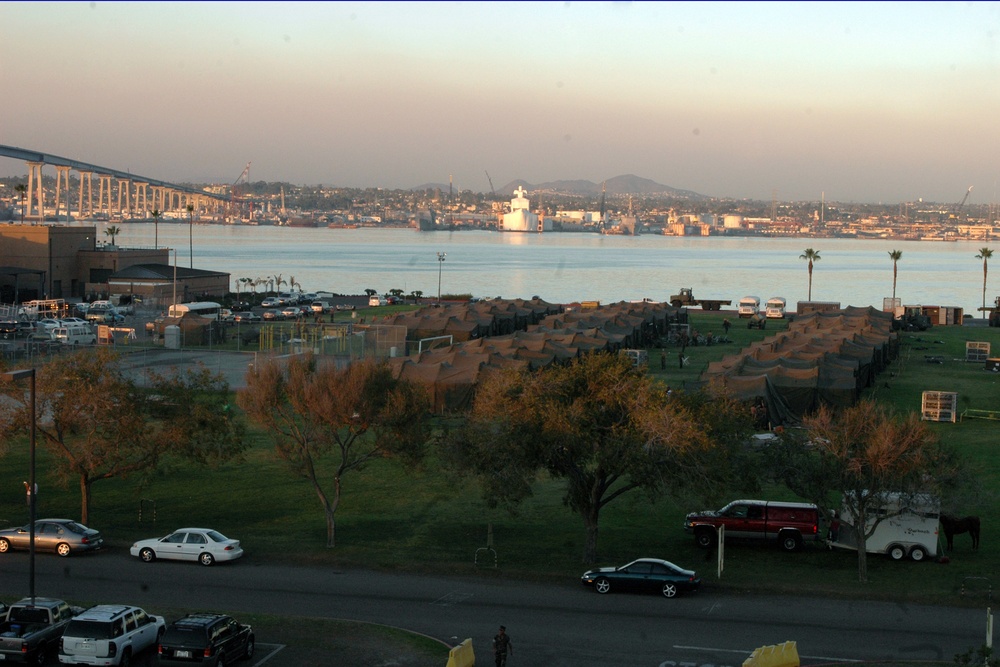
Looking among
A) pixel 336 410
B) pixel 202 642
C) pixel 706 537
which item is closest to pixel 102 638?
pixel 202 642

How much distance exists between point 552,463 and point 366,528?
447 centimetres

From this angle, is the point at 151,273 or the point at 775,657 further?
the point at 151,273

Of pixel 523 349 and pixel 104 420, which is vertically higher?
pixel 104 420

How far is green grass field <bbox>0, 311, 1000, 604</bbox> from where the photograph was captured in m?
16.9

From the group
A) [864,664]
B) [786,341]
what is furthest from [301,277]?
[864,664]

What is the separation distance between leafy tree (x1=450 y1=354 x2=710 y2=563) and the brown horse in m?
4.98

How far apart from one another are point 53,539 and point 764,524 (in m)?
12.2

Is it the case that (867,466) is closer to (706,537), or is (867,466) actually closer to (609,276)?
(706,537)

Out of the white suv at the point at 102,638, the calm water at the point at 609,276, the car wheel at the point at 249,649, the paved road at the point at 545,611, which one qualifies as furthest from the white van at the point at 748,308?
the white suv at the point at 102,638

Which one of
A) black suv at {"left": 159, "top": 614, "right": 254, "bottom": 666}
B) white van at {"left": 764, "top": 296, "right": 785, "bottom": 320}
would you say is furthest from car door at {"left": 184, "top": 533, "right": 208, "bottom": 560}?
white van at {"left": 764, "top": 296, "right": 785, "bottom": 320}

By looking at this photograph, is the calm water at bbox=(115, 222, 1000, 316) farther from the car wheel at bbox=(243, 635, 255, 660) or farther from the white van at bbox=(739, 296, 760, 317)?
the car wheel at bbox=(243, 635, 255, 660)

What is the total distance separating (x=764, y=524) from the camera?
18.3 metres

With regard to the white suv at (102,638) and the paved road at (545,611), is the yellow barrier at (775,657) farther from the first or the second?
the white suv at (102,638)

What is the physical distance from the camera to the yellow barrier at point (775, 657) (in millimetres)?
11797
